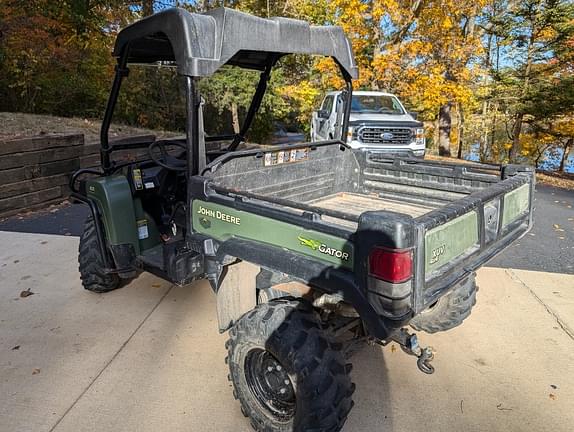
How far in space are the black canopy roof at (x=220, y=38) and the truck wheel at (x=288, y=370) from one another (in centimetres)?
137

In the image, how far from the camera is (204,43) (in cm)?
242

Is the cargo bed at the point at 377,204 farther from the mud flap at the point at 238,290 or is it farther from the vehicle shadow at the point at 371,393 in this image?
the vehicle shadow at the point at 371,393

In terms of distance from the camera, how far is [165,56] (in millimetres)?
3625

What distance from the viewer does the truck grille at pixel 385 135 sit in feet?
31.3

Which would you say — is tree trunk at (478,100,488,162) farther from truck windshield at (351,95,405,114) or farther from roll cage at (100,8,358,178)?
roll cage at (100,8,358,178)

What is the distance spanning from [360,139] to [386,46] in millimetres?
3771

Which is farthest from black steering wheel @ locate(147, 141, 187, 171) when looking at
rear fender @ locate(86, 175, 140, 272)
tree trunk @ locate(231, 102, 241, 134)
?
tree trunk @ locate(231, 102, 241, 134)

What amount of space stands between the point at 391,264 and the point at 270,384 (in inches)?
44.0

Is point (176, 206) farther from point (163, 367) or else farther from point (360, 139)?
point (360, 139)

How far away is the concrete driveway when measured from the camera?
2557mm

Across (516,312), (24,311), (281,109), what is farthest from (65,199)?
(281,109)

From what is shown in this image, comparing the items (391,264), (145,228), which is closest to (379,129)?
(145,228)

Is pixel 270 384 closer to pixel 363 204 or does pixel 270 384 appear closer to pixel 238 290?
pixel 238 290

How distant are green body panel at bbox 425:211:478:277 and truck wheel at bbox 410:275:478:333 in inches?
34.6
